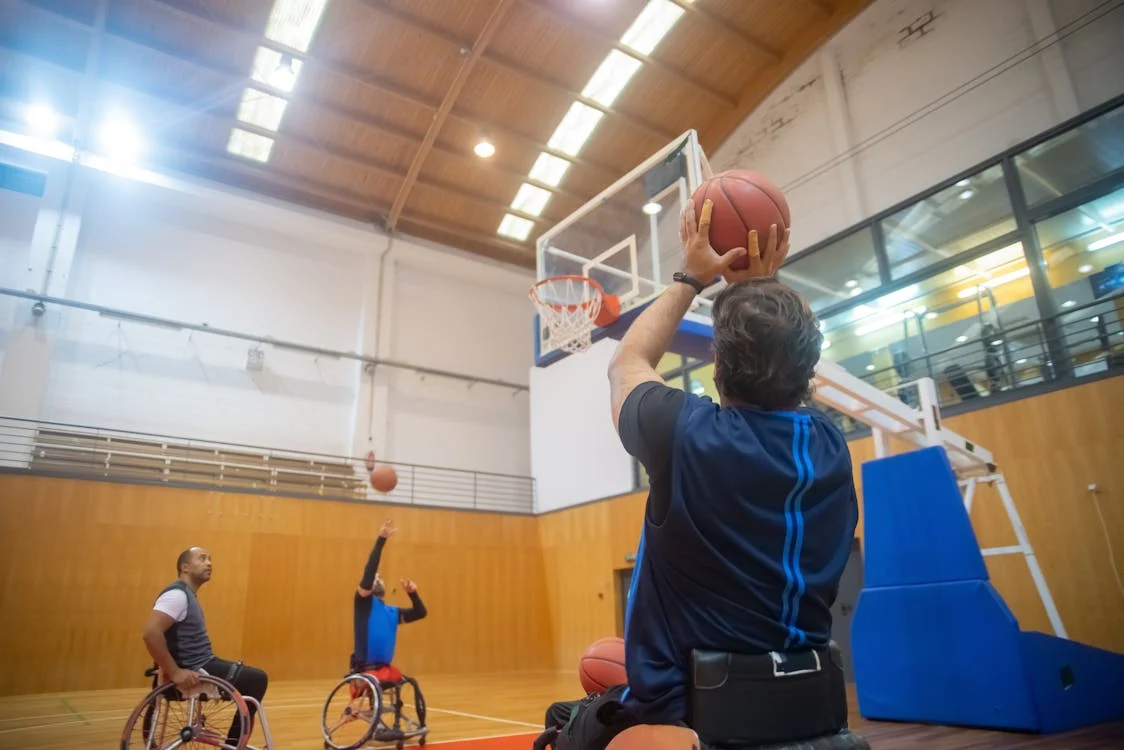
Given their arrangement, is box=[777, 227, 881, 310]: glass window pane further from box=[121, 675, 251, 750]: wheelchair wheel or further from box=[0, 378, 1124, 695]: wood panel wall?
box=[121, 675, 251, 750]: wheelchair wheel

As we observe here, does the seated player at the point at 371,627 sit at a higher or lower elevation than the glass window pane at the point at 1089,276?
lower

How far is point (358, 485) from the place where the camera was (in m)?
12.2

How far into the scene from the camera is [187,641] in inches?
151

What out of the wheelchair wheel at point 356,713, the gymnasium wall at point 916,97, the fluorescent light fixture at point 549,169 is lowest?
the wheelchair wheel at point 356,713

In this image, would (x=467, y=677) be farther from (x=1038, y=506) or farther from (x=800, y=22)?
(x=800, y=22)

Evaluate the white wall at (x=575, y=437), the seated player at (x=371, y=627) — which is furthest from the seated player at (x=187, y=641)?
the white wall at (x=575, y=437)

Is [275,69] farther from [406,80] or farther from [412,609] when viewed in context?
[412,609]

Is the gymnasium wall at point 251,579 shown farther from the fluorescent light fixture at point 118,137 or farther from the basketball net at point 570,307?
the basketball net at point 570,307

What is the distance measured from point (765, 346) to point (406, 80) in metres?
11.2

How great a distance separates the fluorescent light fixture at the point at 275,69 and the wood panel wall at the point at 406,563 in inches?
237

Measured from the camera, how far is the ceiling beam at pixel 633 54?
10357mm

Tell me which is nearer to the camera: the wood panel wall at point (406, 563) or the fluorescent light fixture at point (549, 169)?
the wood panel wall at point (406, 563)

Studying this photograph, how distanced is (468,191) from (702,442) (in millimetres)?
12738

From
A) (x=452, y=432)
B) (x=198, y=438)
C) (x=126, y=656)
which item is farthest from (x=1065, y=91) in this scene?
(x=126, y=656)
